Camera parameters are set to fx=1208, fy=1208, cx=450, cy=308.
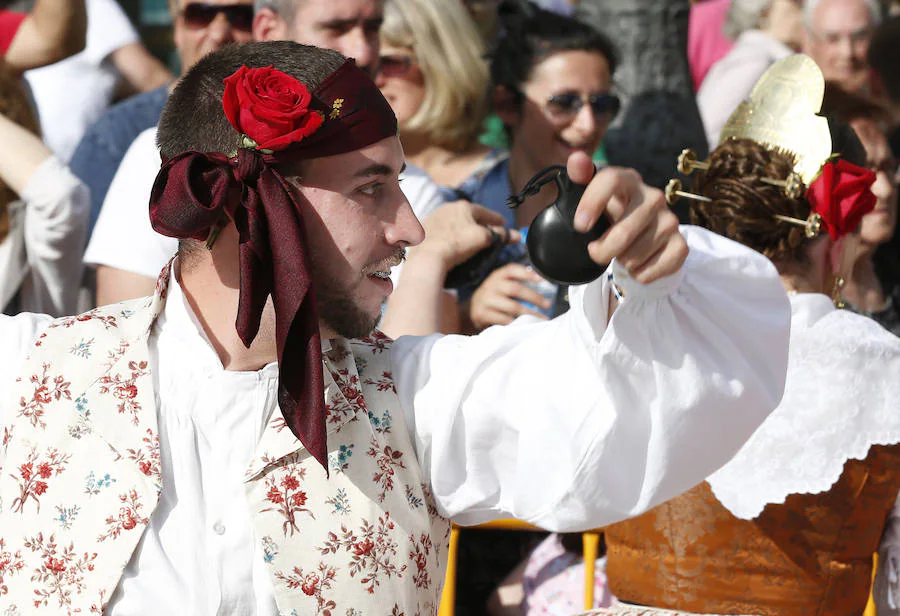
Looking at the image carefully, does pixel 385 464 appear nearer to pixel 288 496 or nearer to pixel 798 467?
pixel 288 496

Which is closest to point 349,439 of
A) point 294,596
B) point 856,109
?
point 294,596

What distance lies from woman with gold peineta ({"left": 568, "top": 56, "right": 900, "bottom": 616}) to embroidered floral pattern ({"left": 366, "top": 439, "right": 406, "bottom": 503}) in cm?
99

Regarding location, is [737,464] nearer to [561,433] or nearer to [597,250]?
[561,433]

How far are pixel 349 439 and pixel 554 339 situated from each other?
1.22 ft

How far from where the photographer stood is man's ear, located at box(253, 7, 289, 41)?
12.2ft

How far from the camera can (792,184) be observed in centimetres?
278

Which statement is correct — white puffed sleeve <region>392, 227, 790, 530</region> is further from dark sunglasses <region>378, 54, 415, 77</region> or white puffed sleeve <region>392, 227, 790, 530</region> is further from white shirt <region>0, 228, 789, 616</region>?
dark sunglasses <region>378, 54, 415, 77</region>

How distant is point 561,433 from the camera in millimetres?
1904

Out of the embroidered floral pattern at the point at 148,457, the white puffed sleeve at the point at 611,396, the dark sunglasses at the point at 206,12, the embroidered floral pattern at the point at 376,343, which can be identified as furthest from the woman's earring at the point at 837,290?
the dark sunglasses at the point at 206,12

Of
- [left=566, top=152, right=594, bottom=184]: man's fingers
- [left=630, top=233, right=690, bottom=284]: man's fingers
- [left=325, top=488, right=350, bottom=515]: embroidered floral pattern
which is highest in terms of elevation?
[left=566, top=152, right=594, bottom=184]: man's fingers

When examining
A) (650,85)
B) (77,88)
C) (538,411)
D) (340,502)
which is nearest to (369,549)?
(340,502)

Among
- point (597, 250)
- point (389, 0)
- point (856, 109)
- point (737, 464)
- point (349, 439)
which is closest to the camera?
point (597, 250)

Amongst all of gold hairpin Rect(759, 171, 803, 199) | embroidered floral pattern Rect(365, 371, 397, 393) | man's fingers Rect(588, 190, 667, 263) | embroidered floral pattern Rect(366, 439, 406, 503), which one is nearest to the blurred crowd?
gold hairpin Rect(759, 171, 803, 199)

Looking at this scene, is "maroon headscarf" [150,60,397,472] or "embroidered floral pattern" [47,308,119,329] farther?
"embroidered floral pattern" [47,308,119,329]
